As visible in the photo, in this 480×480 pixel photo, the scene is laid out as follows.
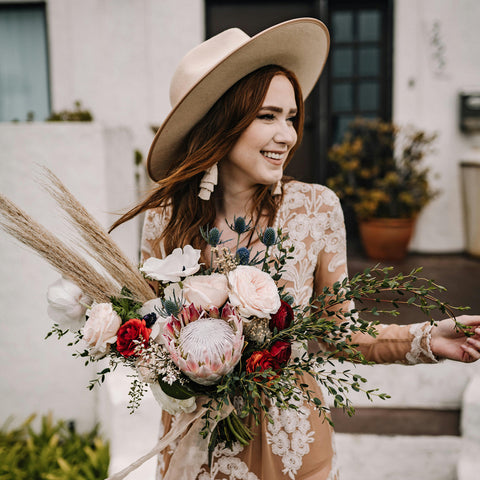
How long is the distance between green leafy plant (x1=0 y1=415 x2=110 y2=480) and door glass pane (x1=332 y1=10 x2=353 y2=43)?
4383mm

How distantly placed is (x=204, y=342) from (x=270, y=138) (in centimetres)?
61

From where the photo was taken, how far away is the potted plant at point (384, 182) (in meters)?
5.01

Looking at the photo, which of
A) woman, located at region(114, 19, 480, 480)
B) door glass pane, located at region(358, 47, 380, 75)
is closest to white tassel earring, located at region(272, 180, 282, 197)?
woman, located at region(114, 19, 480, 480)

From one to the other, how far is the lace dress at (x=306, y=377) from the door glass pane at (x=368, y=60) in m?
4.55

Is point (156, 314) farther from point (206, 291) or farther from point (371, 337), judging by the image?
point (371, 337)

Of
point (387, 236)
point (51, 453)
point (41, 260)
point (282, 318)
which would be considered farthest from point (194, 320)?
point (387, 236)

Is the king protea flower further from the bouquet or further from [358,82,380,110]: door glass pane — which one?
[358,82,380,110]: door glass pane

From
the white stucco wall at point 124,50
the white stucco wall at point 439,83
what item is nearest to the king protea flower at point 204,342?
the white stucco wall at point 124,50

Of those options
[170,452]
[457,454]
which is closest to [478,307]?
[457,454]

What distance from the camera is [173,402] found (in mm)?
1044

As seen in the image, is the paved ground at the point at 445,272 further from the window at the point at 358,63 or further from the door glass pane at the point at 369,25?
the door glass pane at the point at 369,25

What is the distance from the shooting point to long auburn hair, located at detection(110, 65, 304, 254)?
1363mm

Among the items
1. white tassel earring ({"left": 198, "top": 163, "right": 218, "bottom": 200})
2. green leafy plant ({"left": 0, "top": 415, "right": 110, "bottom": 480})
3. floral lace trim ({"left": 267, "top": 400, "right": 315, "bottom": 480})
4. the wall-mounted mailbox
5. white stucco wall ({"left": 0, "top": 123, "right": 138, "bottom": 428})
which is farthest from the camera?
the wall-mounted mailbox

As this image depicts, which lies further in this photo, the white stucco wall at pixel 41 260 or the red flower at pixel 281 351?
the white stucco wall at pixel 41 260
